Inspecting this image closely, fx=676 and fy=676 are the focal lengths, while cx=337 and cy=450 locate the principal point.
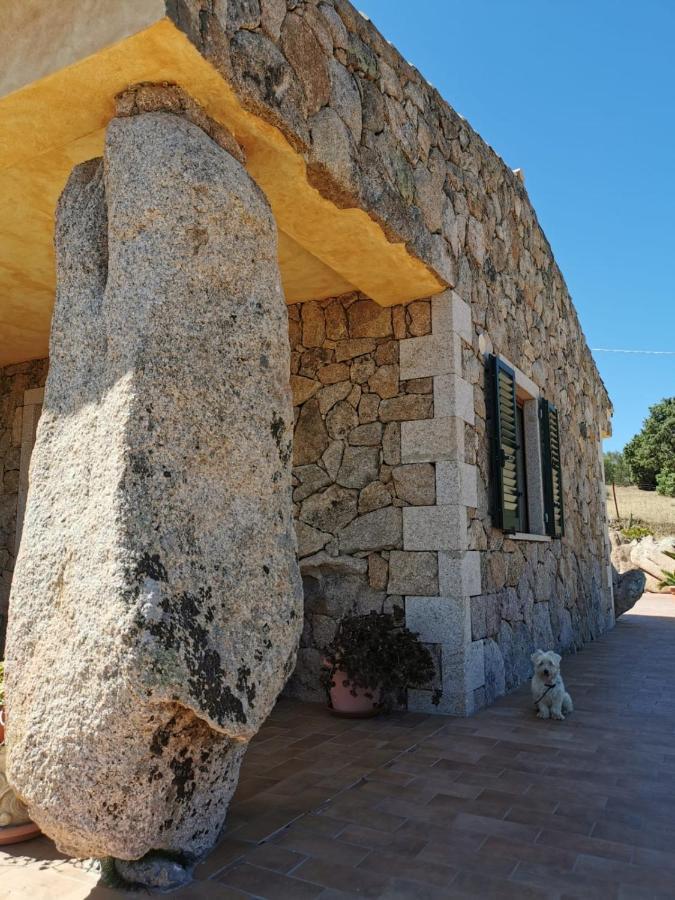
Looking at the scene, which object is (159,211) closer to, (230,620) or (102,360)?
(102,360)

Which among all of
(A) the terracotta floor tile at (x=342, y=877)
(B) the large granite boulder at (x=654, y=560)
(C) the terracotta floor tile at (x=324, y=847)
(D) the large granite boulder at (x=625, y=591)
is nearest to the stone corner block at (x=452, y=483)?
(C) the terracotta floor tile at (x=324, y=847)

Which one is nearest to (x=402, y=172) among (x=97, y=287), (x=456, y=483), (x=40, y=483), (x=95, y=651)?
(x=456, y=483)

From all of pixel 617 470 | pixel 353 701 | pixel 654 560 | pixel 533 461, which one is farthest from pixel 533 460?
pixel 617 470

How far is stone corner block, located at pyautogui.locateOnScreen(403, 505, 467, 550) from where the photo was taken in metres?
4.21

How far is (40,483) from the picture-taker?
87.0 inches

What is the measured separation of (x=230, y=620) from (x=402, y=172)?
2879mm

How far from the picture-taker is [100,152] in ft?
9.48

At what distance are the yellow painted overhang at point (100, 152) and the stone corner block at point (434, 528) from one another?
144 centimetres

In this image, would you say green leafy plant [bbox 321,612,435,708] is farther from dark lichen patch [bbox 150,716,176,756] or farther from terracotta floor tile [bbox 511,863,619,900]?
dark lichen patch [bbox 150,716,176,756]

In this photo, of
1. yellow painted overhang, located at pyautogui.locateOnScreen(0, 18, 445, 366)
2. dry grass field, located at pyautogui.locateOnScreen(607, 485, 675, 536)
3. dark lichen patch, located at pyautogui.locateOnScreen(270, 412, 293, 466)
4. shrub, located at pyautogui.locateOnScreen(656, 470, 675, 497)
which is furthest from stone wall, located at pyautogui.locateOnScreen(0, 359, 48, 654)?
shrub, located at pyautogui.locateOnScreen(656, 470, 675, 497)

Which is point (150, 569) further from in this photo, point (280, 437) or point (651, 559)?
point (651, 559)

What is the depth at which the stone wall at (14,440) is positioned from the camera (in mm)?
5961

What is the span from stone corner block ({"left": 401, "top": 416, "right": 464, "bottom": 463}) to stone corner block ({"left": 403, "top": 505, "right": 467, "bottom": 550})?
0.33 m

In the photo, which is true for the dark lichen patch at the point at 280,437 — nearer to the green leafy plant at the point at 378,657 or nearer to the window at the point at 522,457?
the green leafy plant at the point at 378,657
